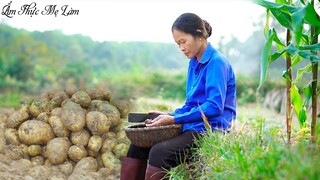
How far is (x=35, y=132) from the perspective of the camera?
3.62 metres

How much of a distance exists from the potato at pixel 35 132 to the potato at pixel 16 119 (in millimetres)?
101

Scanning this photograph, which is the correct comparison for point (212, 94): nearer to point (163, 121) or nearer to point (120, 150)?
point (163, 121)

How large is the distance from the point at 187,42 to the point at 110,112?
1047 mm

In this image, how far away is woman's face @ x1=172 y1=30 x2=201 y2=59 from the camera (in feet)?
9.67

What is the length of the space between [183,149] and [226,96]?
0.43 metres

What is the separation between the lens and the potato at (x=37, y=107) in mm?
3773

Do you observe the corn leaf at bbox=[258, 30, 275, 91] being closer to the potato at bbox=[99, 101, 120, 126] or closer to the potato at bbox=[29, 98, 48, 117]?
the potato at bbox=[99, 101, 120, 126]

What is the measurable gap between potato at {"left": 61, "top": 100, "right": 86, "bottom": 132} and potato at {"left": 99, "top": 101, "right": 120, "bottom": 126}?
0.15m

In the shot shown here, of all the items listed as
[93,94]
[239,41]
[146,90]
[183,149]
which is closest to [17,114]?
[93,94]

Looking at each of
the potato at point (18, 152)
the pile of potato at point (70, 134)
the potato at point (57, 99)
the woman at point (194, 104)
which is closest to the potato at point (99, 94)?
the pile of potato at point (70, 134)

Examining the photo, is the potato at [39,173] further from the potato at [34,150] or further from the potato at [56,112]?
the potato at [56,112]

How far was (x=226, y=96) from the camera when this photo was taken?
120 inches

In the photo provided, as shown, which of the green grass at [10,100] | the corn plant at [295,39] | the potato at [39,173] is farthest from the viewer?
the green grass at [10,100]

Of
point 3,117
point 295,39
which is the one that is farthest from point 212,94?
point 3,117
